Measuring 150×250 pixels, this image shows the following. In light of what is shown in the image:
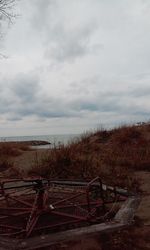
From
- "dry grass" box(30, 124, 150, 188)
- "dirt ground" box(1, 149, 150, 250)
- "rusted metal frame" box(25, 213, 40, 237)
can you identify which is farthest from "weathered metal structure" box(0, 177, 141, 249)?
"dry grass" box(30, 124, 150, 188)

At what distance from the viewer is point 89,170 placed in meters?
8.84

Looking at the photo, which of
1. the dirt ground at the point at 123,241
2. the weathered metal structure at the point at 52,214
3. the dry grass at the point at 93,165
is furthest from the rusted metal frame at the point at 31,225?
the dry grass at the point at 93,165

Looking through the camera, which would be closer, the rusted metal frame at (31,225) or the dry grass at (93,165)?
the rusted metal frame at (31,225)

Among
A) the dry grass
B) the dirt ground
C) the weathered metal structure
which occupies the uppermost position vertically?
the dry grass

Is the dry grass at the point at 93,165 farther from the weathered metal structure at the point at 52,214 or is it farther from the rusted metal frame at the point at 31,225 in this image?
the rusted metal frame at the point at 31,225

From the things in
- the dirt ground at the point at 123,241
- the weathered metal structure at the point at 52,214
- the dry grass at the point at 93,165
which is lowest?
the dirt ground at the point at 123,241

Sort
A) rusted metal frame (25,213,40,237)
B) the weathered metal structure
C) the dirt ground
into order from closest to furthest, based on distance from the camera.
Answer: the dirt ground
rusted metal frame (25,213,40,237)
the weathered metal structure

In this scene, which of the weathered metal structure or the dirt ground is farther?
the weathered metal structure

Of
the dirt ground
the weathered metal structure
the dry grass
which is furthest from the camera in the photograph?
the dry grass

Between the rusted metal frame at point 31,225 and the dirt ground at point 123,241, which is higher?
the rusted metal frame at point 31,225

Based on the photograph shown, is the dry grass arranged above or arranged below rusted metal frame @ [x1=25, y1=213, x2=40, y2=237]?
above

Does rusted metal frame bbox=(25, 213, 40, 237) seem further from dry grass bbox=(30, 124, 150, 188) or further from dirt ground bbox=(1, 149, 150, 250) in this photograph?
dry grass bbox=(30, 124, 150, 188)

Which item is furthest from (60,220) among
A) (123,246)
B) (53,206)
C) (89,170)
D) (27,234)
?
(89,170)

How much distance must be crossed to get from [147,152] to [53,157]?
120 inches
